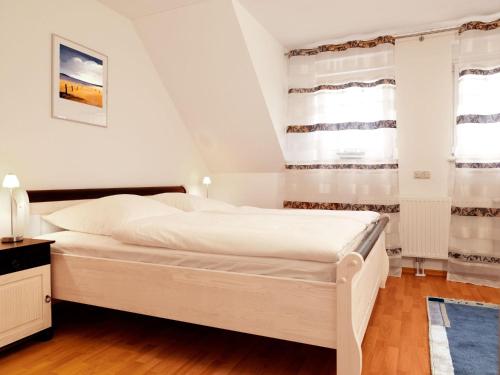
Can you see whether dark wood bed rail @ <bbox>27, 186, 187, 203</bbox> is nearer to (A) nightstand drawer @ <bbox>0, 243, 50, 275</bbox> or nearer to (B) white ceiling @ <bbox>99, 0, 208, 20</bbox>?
(A) nightstand drawer @ <bbox>0, 243, 50, 275</bbox>

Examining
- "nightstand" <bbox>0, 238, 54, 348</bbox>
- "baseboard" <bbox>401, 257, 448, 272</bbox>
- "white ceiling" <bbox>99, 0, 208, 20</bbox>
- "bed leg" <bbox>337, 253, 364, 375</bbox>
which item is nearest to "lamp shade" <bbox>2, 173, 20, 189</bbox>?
"nightstand" <bbox>0, 238, 54, 348</bbox>

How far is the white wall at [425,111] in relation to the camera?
3.76 meters

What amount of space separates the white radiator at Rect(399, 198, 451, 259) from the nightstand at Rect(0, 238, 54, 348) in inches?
130

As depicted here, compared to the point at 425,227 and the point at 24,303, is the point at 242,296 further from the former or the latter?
the point at 425,227

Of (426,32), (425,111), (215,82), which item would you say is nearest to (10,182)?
(215,82)

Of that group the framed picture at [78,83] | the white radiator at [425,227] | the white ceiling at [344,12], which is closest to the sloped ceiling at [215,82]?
the white ceiling at [344,12]

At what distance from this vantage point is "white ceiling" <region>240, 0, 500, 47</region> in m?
3.28

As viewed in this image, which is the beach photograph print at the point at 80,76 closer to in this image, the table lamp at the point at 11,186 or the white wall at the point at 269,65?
the table lamp at the point at 11,186

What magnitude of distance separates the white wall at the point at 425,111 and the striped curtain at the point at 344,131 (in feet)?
0.64

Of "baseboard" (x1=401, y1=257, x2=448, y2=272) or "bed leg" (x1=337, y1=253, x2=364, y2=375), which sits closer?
"bed leg" (x1=337, y1=253, x2=364, y2=375)

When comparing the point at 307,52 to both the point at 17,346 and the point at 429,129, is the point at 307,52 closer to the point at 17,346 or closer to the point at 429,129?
the point at 429,129

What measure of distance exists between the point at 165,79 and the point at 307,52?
1.66 metres

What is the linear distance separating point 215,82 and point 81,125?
1502 mm

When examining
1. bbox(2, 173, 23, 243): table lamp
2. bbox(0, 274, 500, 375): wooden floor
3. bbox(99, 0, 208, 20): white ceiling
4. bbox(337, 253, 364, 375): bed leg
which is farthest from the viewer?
bbox(99, 0, 208, 20): white ceiling
